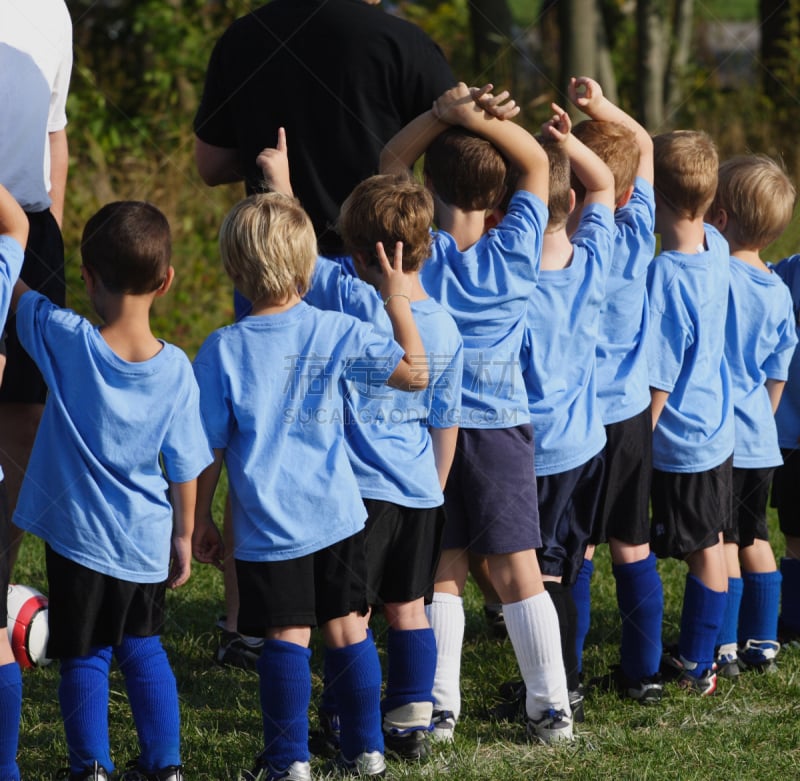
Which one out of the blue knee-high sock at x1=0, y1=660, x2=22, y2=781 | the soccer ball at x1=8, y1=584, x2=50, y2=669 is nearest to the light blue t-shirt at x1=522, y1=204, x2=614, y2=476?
the blue knee-high sock at x1=0, y1=660, x2=22, y2=781

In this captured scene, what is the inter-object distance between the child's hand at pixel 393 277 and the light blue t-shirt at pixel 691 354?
103 cm

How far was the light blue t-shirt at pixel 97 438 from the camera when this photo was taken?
2.91m

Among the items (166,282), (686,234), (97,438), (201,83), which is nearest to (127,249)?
(166,282)

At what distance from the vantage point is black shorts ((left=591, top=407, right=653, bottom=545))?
3756 mm

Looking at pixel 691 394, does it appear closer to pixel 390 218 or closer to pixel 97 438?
pixel 390 218

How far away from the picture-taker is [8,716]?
2.88m

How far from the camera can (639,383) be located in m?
3.78

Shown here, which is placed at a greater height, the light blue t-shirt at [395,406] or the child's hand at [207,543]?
the light blue t-shirt at [395,406]

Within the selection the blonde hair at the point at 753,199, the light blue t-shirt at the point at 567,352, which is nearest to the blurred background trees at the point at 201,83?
the blonde hair at the point at 753,199

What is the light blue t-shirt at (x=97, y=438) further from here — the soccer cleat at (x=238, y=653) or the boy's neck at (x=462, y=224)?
the soccer cleat at (x=238, y=653)

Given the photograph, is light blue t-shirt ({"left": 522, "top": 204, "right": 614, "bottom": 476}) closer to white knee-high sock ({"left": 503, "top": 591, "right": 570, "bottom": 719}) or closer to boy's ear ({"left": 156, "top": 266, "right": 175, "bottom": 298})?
white knee-high sock ({"left": 503, "top": 591, "right": 570, "bottom": 719})

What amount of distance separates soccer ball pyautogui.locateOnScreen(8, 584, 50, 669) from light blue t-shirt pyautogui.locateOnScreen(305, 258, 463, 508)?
1.38 metres

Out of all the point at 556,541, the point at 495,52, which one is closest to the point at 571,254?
the point at 556,541

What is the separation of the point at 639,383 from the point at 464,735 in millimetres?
1133
